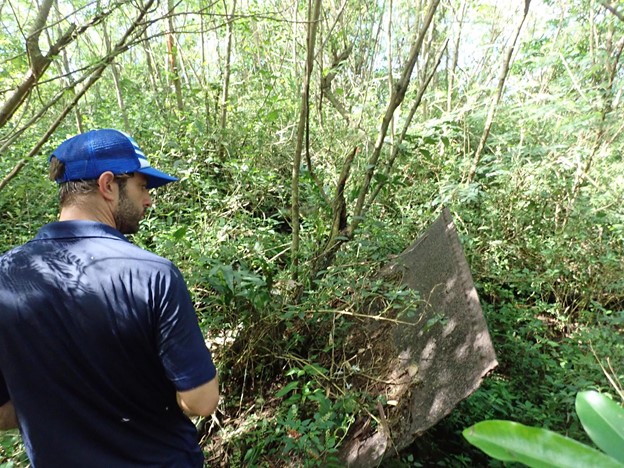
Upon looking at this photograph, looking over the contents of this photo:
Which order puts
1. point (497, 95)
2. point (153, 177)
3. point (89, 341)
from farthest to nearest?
point (497, 95) → point (153, 177) → point (89, 341)

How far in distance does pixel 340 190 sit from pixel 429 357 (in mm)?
1424

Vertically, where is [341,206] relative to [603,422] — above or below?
below

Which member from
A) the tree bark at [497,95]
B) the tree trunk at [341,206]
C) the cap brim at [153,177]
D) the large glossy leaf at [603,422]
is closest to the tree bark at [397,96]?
the tree trunk at [341,206]

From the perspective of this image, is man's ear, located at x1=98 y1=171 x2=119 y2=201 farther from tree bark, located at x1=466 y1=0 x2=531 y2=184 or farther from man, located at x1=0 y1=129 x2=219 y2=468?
tree bark, located at x1=466 y1=0 x2=531 y2=184

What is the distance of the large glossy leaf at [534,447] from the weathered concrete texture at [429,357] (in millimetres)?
1230

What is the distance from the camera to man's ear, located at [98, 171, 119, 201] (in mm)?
1336

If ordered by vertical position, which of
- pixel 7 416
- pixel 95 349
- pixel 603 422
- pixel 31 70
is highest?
pixel 31 70

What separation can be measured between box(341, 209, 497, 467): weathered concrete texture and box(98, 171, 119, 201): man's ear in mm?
1458

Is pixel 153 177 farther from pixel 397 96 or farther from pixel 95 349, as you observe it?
pixel 397 96

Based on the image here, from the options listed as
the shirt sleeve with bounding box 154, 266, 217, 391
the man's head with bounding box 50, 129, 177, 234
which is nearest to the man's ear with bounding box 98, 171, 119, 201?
the man's head with bounding box 50, 129, 177, 234

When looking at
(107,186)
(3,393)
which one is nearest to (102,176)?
(107,186)

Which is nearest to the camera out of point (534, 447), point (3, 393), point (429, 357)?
point (534, 447)

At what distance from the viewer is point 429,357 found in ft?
6.98

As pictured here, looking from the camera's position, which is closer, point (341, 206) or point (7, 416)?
point (7, 416)
